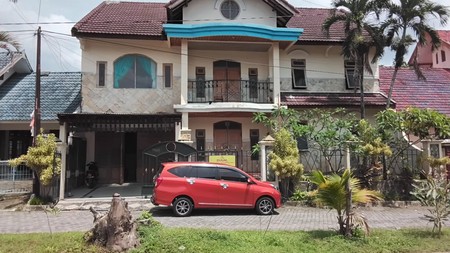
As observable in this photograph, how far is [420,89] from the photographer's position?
2194 cm

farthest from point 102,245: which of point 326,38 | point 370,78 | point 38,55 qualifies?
point 370,78

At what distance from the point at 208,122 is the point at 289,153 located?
5.41 m

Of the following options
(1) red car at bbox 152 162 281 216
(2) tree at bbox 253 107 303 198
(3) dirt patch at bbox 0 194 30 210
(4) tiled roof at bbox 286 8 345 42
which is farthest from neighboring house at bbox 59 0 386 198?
(1) red car at bbox 152 162 281 216

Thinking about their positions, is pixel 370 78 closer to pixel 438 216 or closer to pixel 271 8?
pixel 271 8

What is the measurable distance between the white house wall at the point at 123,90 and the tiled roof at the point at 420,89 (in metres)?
11.2

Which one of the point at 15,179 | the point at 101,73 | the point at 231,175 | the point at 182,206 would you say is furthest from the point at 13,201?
the point at 231,175

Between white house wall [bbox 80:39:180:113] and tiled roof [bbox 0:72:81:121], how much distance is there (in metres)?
1.50

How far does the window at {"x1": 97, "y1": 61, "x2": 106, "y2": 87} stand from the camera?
60.2ft

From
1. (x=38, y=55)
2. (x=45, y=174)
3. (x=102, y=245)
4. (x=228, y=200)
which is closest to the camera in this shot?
(x=102, y=245)

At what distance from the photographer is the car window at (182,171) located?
12.6 meters

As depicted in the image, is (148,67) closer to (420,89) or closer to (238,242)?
(238,242)

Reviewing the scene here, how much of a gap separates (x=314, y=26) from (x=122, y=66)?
33.2ft

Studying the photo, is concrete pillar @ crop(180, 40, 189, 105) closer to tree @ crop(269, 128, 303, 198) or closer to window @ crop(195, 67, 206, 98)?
window @ crop(195, 67, 206, 98)

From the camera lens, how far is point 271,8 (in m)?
19.1
